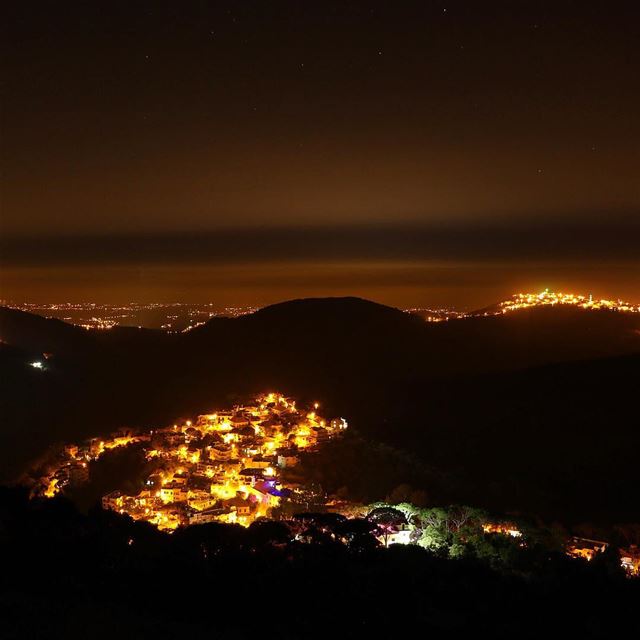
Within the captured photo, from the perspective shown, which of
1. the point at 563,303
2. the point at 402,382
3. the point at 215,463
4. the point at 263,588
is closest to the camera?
the point at 263,588

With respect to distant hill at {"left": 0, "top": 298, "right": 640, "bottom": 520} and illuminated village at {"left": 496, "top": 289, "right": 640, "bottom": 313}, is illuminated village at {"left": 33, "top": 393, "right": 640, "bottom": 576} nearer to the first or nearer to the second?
distant hill at {"left": 0, "top": 298, "right": 640, "bottom": 520}

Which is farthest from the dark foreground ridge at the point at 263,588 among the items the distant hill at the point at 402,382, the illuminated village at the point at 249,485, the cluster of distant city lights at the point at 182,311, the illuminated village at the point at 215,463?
the cluster of distant city lights at the point at 182,311

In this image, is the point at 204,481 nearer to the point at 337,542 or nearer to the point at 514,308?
the point at 337,542

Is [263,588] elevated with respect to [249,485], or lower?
elevated

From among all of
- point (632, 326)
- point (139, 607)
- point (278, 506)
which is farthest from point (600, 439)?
point (632, 326)

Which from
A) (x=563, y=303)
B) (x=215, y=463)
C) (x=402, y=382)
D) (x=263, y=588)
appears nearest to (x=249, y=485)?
(x=215, y=463)

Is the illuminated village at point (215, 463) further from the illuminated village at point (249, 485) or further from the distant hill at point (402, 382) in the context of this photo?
the distant hill at point (402, 382)

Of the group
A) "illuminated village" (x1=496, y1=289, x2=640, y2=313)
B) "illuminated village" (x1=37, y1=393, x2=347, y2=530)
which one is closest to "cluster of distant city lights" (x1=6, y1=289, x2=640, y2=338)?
"illuminated village" (x1=496, y1=289, x2=640, y2=313)

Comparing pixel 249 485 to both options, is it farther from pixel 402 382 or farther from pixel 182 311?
pixel 182 311
